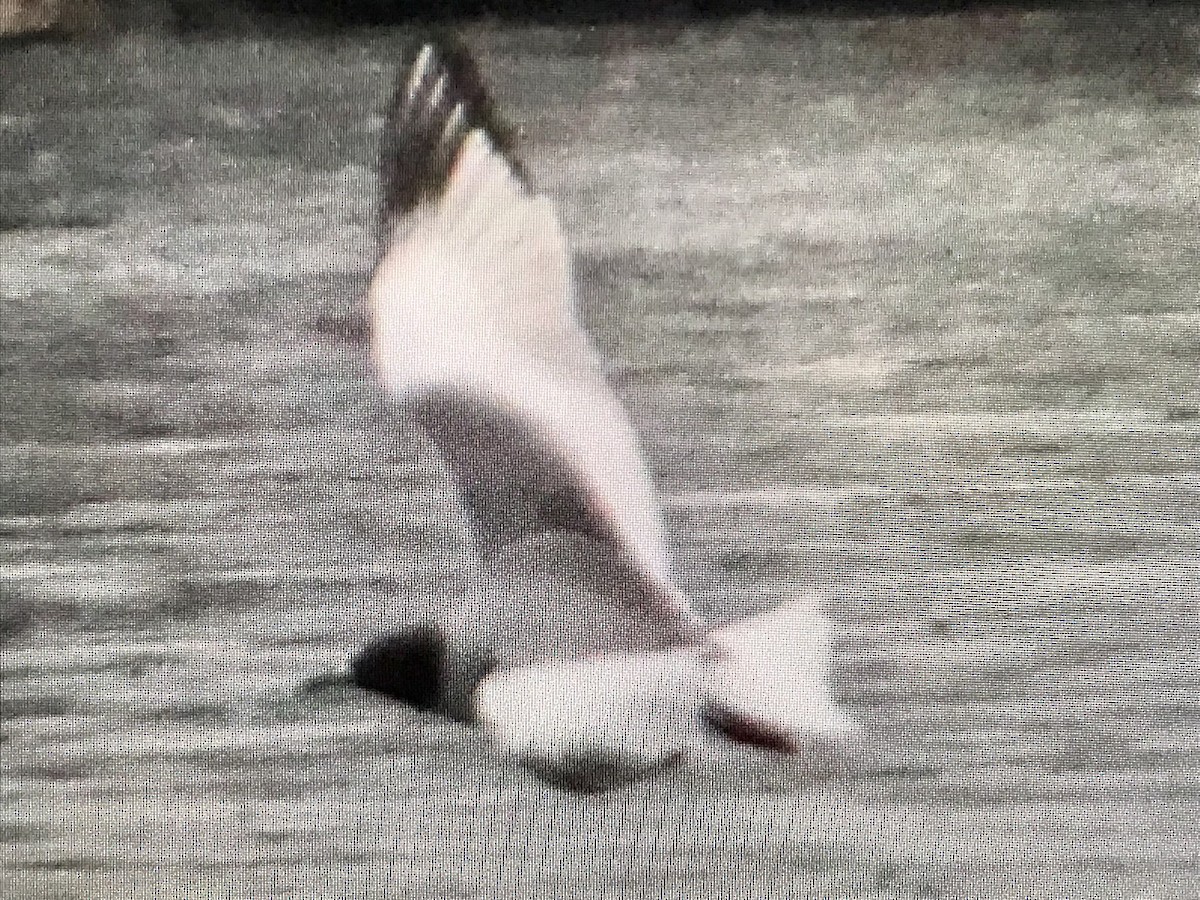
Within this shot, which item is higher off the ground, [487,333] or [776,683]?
[487,333]

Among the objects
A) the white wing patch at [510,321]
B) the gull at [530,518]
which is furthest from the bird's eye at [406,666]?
the white wing patch at [510,321]

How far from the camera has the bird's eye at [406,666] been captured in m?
0.48

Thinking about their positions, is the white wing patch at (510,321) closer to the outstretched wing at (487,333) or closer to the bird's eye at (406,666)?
the outstretched wing at (487,333)

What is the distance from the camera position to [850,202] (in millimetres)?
492

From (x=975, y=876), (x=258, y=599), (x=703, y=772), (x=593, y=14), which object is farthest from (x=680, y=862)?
(x=593, y=14)

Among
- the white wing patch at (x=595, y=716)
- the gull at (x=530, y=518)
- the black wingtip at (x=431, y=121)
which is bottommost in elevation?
the white wing patch at (x=595, y=716)

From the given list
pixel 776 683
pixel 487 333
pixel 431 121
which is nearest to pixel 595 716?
pixel 776 683

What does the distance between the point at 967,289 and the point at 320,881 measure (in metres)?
0.45

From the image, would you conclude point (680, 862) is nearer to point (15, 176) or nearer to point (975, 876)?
point (975, 876)

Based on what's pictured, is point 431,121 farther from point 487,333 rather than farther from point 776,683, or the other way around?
point 776,683

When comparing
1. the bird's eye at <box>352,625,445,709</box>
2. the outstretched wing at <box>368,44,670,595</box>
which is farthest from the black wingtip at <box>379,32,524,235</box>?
the bird's eye at <box>352,625,445,709</box>

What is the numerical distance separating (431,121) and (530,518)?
21 cm

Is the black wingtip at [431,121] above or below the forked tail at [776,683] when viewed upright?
above

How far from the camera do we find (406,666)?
0.48m
